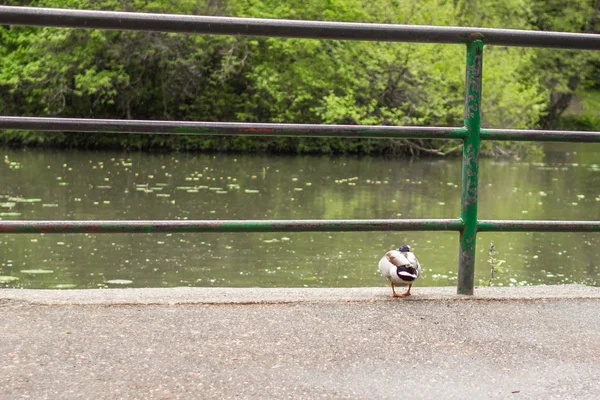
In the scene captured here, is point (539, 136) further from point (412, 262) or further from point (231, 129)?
point (231, 129)

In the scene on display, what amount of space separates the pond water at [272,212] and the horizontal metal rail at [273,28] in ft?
16.7

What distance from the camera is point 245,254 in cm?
1173

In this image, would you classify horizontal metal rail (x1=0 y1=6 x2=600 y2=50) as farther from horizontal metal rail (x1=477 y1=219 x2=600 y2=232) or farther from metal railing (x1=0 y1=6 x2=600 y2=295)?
horizontal metal rail (x1=477 y1=219 x2=600 y2=232)

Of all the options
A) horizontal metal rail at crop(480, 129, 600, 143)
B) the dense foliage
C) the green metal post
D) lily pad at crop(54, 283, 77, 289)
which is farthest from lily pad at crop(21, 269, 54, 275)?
the dense foliage

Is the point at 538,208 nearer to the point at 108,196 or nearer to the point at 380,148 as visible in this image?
the point at 108,196

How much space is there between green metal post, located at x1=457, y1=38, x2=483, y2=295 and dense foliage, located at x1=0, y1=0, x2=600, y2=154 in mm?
23966

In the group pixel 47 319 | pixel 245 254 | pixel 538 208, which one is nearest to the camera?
pixel 47 319

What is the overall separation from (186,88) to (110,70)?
2600 millimetres

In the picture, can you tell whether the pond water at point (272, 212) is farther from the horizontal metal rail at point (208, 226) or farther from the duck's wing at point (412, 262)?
the horizontal metal rail at point (208, 226)

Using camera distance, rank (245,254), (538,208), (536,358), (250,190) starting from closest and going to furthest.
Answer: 1. (536,358)
2. (245,254)
3. (538,208)
4. (250,190)

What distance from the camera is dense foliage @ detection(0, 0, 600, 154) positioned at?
28609 mm

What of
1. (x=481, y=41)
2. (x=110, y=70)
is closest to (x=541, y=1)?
(x=110, y=70)

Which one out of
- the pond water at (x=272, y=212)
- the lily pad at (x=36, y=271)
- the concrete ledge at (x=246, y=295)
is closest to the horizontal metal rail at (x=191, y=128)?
the concrete ledge at (x=246, y=295)

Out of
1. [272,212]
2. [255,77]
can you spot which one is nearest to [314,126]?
[272,212]
